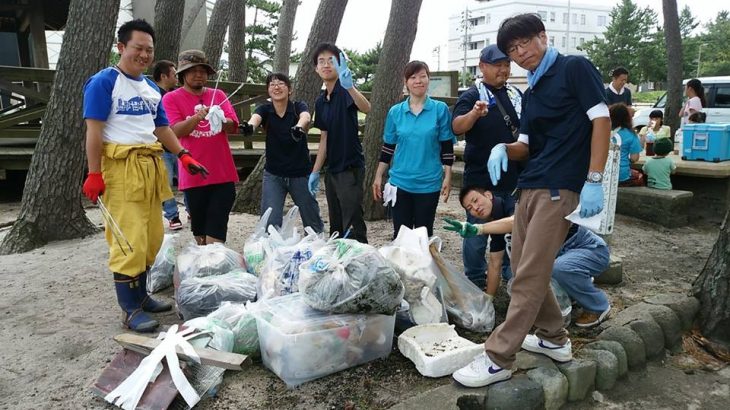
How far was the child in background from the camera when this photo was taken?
612 cm

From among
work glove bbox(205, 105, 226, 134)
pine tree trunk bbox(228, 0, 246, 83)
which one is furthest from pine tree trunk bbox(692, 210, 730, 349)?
pine tree trunk bbox(228, 0, 246, 83)

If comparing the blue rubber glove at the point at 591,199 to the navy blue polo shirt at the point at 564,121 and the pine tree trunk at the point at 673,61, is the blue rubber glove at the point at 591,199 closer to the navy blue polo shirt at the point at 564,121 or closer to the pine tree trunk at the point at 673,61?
the navy blue polo shirt at the point at 564,121

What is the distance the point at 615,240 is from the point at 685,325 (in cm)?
214

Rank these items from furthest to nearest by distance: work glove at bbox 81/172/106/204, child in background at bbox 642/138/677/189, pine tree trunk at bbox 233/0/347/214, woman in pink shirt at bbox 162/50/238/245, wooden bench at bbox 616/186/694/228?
child in background at bbox 642/138/677/189, pine tree trunk at bbox 233/0/347/214, wooden bench at bbox 616/186/694/228, woman in pink shirt at bbox 162/50/238/245, work glove at bbox 81/172/106/204

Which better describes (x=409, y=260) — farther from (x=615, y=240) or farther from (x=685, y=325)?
(x=615, y=240)

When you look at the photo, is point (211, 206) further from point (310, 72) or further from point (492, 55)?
point (310, 72)

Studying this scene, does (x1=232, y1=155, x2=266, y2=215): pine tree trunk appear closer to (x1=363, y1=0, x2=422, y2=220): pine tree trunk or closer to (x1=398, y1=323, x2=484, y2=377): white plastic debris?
(x1=363, y1=0, x2=422, y2=220): pine tree trunk

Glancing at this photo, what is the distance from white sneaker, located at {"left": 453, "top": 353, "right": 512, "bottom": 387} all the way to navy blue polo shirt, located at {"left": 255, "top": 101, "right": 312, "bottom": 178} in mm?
2111

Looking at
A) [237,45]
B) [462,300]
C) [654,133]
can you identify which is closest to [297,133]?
[462,300]

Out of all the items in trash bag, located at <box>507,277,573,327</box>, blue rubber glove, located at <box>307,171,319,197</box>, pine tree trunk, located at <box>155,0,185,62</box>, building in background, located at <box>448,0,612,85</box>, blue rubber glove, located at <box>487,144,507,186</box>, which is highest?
building in background, located at <box>448,0,612,85</box>

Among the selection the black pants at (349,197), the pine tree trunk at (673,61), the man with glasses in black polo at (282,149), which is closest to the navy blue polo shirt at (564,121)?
the black pants at (349,197)

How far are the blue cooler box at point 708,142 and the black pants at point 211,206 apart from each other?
19.5ft

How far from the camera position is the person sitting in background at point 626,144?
5.81 metres

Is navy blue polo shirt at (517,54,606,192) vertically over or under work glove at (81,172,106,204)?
over
